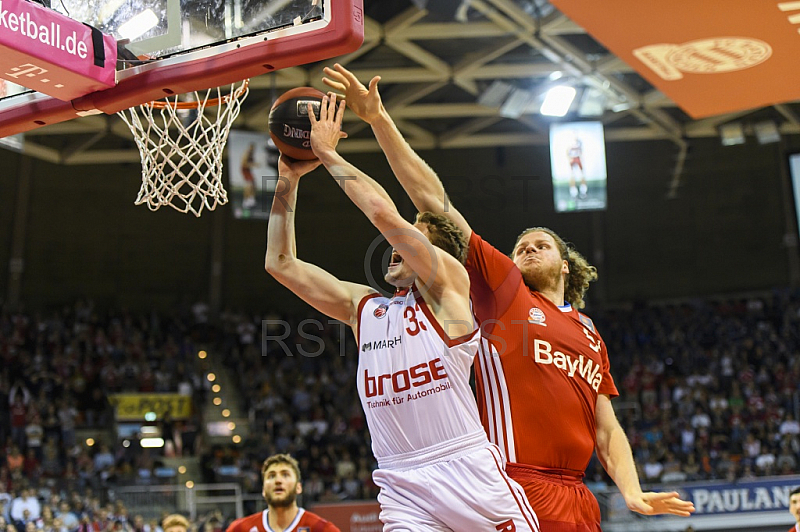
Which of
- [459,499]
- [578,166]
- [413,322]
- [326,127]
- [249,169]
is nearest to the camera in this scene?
[459,499]

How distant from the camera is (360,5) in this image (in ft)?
12.5

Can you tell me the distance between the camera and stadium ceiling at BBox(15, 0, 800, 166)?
15.8 meters

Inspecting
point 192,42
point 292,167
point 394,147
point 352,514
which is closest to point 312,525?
point 292,167

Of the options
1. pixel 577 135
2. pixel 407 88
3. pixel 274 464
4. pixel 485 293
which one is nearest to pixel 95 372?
pixel 407 88

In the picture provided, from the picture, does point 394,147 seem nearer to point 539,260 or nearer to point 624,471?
point 539,260

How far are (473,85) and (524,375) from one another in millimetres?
15454

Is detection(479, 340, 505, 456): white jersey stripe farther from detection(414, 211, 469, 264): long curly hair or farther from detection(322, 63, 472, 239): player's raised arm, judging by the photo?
detection(322, 63, 472, 239): player's raised arm

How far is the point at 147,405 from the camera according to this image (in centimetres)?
1977

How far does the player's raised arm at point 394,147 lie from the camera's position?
12.0 ft

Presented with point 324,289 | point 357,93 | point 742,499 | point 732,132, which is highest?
point 732,132

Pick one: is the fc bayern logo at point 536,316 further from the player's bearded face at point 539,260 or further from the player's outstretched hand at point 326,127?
the player's outstretched hand at point 326,127

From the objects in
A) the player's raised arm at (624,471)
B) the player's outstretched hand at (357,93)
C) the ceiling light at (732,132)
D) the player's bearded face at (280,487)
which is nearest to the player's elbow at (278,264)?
the player's outstretched hand at (357,93)

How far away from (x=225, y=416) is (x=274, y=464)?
1489 cm

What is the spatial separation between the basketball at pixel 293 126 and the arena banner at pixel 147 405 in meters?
16.8
